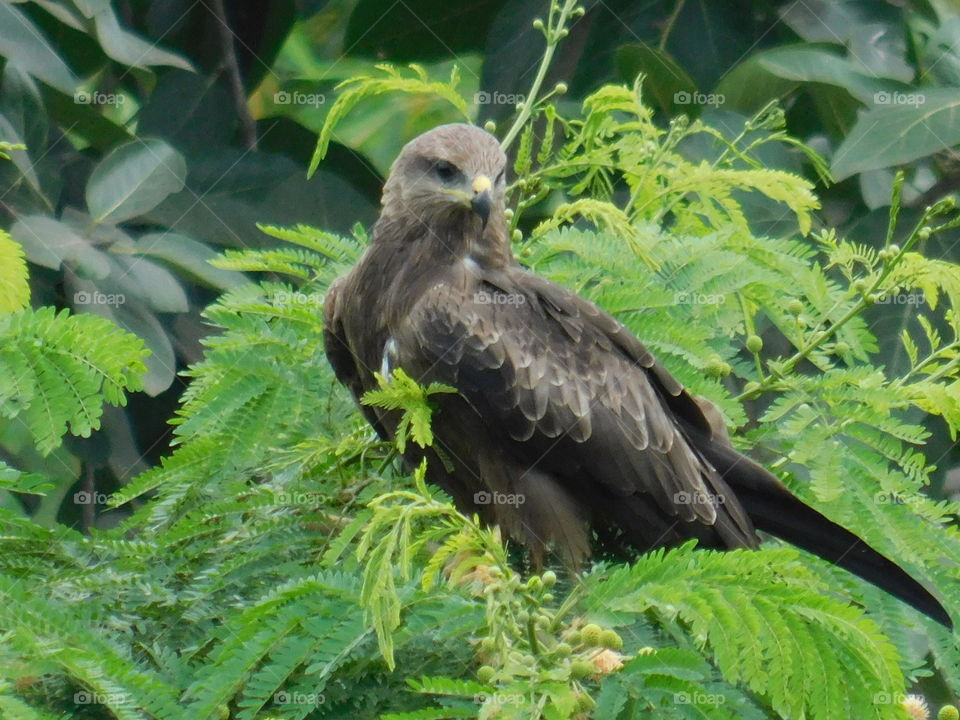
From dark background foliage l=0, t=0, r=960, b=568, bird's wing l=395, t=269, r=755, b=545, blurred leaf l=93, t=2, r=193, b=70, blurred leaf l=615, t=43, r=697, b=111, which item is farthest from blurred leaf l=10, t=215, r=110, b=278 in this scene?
blurred leaf l=615, t=43, r=697, b=111

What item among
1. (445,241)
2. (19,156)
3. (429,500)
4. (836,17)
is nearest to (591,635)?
(429,500)

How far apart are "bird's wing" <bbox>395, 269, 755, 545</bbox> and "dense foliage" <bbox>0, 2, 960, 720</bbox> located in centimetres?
15

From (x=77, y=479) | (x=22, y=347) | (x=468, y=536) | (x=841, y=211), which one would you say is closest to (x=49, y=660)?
(x=22, y=347)

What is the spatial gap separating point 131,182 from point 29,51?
0.70 m

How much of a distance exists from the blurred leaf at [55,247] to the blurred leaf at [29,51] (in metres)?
0.63

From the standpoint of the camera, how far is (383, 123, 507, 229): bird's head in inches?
176

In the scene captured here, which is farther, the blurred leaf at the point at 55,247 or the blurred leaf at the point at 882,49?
the blurred leaf at the point at 882,49

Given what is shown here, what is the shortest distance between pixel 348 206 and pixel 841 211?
90.1 inches

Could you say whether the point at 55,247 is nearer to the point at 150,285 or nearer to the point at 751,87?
the point at 150,285

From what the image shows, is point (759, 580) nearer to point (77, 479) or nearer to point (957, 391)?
point (957, 391)

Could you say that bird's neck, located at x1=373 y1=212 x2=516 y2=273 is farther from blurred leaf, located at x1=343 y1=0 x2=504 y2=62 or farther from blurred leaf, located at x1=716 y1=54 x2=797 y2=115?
blurred leaf, located at x1=343 y1=0 x2=504 y2=62

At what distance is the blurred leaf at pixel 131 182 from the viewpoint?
5.43 m

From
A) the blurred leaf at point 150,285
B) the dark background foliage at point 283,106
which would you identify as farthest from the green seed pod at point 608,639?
the blurred leaf at point 150,285

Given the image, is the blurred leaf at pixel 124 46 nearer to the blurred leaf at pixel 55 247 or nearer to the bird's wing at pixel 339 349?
the blurred leaf at pixel 55 247
